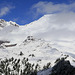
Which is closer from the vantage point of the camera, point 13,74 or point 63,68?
point 63,68

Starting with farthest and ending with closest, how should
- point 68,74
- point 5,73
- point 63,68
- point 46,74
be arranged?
1. point 5,73
2. point 46,74
3. point 63,68
4. point 68,74

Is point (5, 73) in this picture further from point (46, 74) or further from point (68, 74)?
point (68, 74)

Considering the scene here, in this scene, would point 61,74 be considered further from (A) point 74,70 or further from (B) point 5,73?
(B) point 5,73

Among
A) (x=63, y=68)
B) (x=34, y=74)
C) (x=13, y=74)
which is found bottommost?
(x=13, y=74)

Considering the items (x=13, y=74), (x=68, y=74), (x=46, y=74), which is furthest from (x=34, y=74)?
(x=13, y=74)

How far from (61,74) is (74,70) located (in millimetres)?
6497

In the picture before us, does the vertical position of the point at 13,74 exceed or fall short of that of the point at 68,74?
it falls short

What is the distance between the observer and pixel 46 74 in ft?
263

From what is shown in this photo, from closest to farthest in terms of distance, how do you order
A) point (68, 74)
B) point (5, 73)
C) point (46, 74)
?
1. point (68, 74)
2. point (46, 74)
3. point (5, 73)

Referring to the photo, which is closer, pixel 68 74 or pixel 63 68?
pixel 68 74

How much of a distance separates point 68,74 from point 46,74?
15.9 m

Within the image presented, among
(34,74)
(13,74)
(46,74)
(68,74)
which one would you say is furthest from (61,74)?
(13,74)

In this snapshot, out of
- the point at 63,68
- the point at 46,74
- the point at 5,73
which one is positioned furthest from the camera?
the point at 5,73

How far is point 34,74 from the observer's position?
8306cm
